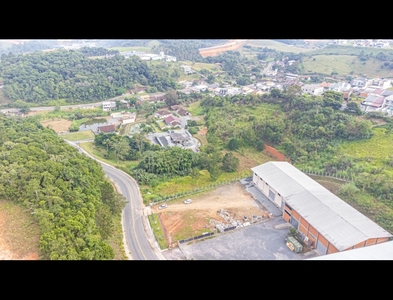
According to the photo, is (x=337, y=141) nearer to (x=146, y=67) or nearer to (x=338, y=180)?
(x=338, y=180)

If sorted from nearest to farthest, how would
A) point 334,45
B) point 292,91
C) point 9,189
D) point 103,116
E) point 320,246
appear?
1. point 9,189
2. point 320,246
3. point 292,91
4. point 103,116
5. point 334,45

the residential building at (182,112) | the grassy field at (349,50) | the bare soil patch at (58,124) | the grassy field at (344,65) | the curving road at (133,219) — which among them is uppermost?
the grassy field at (349,50)

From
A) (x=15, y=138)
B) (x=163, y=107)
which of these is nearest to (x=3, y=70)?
(x=163, y=107)

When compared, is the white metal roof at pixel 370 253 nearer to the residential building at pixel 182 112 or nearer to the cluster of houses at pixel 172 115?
the cluster of houses at pixel 172 115

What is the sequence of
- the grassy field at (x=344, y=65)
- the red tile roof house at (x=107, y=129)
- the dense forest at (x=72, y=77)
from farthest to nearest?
the grassy field at (x=344, y=65) < the dense forest at (x=72, y=77) < the red tile roof house at (x=107, y=129)

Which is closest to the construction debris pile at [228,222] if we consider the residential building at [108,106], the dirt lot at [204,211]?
the dirt lot at [204,211]

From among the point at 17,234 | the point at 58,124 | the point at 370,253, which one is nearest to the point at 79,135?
the point at 58,124
